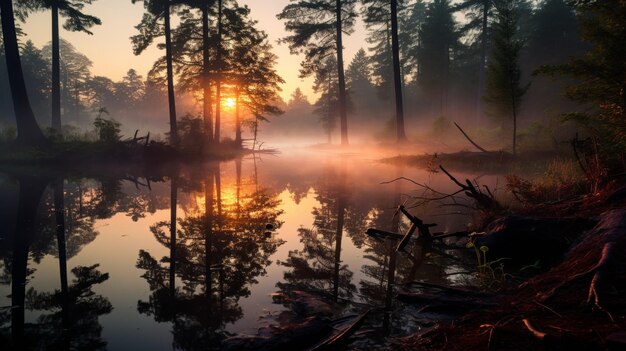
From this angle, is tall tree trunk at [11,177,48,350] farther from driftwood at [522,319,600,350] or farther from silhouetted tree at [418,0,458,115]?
silhouetted tree at [418,0,458,115]

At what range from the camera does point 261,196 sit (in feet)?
32.1

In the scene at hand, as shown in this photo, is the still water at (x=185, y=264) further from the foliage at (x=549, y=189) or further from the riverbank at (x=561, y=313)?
the foliage at (x=549, y=189)

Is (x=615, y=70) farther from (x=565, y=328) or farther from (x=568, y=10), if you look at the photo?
(x=568, y=10)

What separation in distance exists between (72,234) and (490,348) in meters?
6.38

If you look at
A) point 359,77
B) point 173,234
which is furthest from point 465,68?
point 173,234

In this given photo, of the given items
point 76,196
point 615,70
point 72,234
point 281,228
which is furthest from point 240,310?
point 615,70

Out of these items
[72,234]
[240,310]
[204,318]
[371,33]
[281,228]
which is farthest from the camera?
[371,33]

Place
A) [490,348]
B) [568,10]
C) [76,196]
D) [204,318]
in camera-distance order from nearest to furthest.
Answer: [490,348] → [204,318] → [76,196] → [568,10]

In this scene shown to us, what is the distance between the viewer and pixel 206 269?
4.26m

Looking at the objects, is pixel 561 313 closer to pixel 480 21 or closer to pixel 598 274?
pixel 598 274

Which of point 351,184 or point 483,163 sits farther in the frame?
point 483,163

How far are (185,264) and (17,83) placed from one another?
20.9 meters

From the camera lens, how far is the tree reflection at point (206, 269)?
3027 mm

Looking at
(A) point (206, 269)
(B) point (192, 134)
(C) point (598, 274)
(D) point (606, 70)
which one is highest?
(B) point (192, 134)
